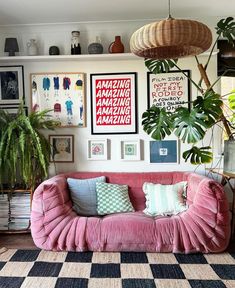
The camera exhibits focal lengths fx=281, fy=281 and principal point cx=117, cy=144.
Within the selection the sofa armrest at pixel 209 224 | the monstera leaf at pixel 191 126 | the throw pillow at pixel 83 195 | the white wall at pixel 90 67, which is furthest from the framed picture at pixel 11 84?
the sofa armrest at pixel 209 224

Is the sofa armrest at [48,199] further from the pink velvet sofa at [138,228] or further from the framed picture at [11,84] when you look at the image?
the framed picture at [11,84]

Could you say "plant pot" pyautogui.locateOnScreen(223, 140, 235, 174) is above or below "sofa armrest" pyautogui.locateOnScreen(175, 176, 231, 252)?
above

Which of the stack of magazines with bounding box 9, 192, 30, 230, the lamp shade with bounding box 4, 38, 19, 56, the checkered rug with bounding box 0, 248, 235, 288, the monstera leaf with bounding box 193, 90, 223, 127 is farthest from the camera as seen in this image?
the lamp shade with bounding box 4, 38, 19, 56

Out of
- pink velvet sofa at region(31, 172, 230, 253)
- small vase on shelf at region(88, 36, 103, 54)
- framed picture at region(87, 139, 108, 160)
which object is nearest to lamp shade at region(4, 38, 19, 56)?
small vase on shelf at region(88, 36, 103, 54)

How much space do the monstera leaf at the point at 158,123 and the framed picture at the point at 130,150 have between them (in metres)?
0.62

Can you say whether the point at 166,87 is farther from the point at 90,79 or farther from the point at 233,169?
the point at 233,169

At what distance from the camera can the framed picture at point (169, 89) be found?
3.39 metres

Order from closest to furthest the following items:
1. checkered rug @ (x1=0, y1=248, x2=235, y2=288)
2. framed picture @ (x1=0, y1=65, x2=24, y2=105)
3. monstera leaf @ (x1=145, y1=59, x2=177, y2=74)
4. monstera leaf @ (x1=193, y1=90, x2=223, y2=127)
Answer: checkered rug @ (x1=0, y1=248, x2=235, y2=288)
monstera leaf @ (x1=193, y1=90, x2=223, y2=127)
monstera leaf @ (x1=145, y1=59, x2=177, y2=74)
framed picture @ (x1=0, y1=65, x2=24, y2=105)

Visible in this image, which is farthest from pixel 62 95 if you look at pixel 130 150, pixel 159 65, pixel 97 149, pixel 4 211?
pixel 4 211

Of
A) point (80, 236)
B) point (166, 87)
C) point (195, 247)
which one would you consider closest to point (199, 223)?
point (195, 247)

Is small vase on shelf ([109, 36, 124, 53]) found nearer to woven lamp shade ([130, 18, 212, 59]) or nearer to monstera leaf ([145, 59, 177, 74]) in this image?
monstera leaf ([145, 59, 177, 74])

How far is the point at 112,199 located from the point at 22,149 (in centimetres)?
108

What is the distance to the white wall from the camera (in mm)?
3432

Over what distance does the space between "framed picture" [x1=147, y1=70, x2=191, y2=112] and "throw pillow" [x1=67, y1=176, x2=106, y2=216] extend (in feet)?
4.11
